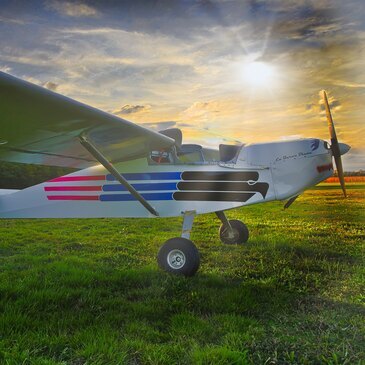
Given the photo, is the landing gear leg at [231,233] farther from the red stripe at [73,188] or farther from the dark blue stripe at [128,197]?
the red stripe at [73,188]

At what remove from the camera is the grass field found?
322 centimetres

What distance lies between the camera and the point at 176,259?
6004 millimetres

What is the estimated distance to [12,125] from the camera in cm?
532

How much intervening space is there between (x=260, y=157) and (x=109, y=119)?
2592 millimetres

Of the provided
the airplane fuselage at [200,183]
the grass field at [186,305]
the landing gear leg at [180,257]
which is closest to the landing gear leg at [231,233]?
the grass field at [186,305]

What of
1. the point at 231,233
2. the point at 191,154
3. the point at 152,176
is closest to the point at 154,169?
the point at 152,176

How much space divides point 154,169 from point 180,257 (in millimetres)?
1773

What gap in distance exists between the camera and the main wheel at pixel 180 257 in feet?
19.2

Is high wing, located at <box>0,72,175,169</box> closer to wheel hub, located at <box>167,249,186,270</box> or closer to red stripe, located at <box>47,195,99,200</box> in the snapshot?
red stripe, located at <box>47,195,99,200</box>

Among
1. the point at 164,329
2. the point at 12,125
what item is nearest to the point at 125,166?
the point at 12,125

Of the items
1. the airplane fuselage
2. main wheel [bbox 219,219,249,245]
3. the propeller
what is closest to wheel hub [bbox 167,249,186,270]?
the airplane fuselage

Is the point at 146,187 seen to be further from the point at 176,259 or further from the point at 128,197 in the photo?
the point at 176,259

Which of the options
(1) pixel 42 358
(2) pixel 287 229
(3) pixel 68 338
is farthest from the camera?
(2) pixel 287 229

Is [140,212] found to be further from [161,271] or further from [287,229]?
[287,229]
